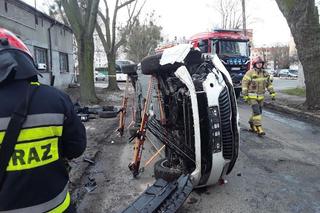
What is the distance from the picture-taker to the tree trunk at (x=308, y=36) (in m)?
11.4

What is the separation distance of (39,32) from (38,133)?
59.6 feet

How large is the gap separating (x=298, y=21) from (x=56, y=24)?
14892mm

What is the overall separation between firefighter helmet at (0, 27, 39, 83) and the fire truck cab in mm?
15543

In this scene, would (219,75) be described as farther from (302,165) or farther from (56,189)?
(56,189)

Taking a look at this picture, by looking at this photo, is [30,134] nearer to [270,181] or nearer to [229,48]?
[270,181]

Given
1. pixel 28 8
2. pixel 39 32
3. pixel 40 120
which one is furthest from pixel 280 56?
pixel 40 120

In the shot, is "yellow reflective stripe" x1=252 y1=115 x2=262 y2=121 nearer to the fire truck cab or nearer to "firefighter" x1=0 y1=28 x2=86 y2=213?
"firefighter" x1=0 y1=28 x2=86 y2=213

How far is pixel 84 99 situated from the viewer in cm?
1471

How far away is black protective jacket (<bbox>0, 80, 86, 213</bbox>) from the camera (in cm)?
193

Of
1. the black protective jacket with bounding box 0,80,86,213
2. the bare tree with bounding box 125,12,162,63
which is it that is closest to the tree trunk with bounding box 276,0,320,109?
the black protective jacket with bounding box 0,80,86,213

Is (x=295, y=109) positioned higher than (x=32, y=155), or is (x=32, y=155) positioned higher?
(x=32, y=155)

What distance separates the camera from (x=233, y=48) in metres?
18.0

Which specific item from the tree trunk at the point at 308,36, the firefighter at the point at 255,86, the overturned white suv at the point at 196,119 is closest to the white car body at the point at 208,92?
the overturned white suv at the point at 196,119

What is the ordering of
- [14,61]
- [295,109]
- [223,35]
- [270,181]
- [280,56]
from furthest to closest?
[280,56] < [223,35] < [295,109] < [270,181] < [14,61]
